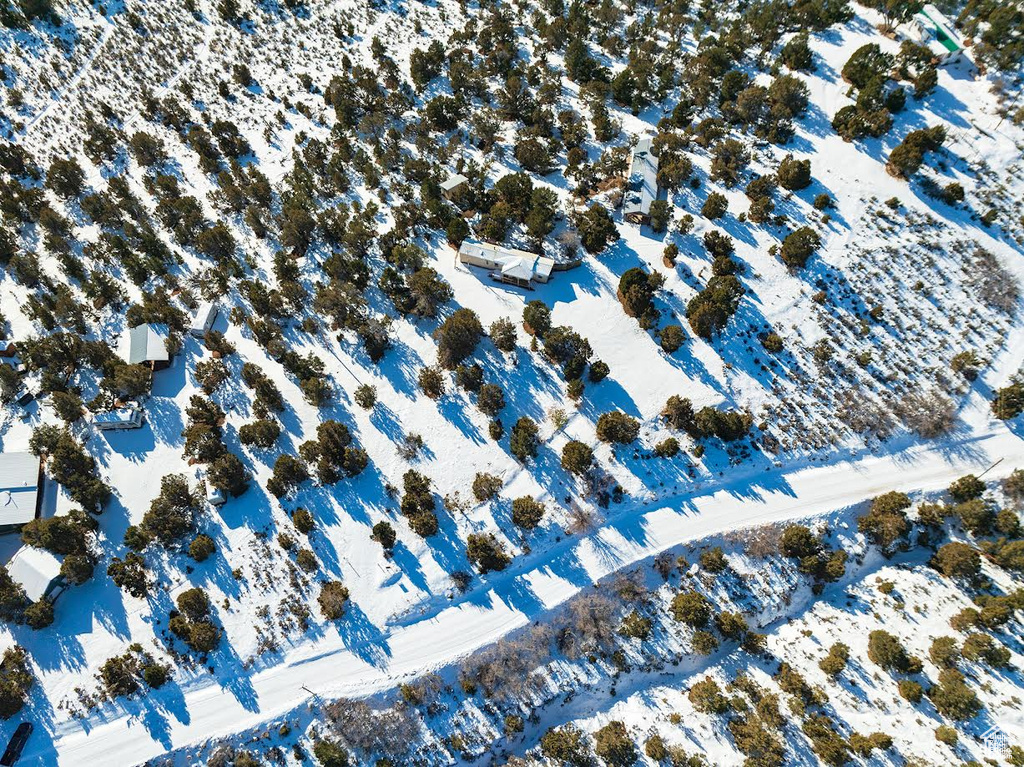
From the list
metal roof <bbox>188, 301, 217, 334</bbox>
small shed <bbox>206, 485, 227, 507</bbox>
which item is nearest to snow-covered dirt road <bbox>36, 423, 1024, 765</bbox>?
small shed <bbox>206, 485, 227, 507</bbox>

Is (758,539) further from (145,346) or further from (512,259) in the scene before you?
(145,346)

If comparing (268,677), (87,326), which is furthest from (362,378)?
(87,326)

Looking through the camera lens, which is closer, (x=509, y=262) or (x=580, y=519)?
(x=580, y=519)

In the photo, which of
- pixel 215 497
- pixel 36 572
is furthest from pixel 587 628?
pixel 36 572

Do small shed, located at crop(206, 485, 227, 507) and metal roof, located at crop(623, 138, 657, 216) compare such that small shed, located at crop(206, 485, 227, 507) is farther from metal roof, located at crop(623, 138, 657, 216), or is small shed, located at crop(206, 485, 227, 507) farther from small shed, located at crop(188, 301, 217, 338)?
metal roof, located at crop(623, 138, 657, 216)

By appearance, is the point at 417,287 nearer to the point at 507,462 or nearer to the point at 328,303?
the point at 328,303
